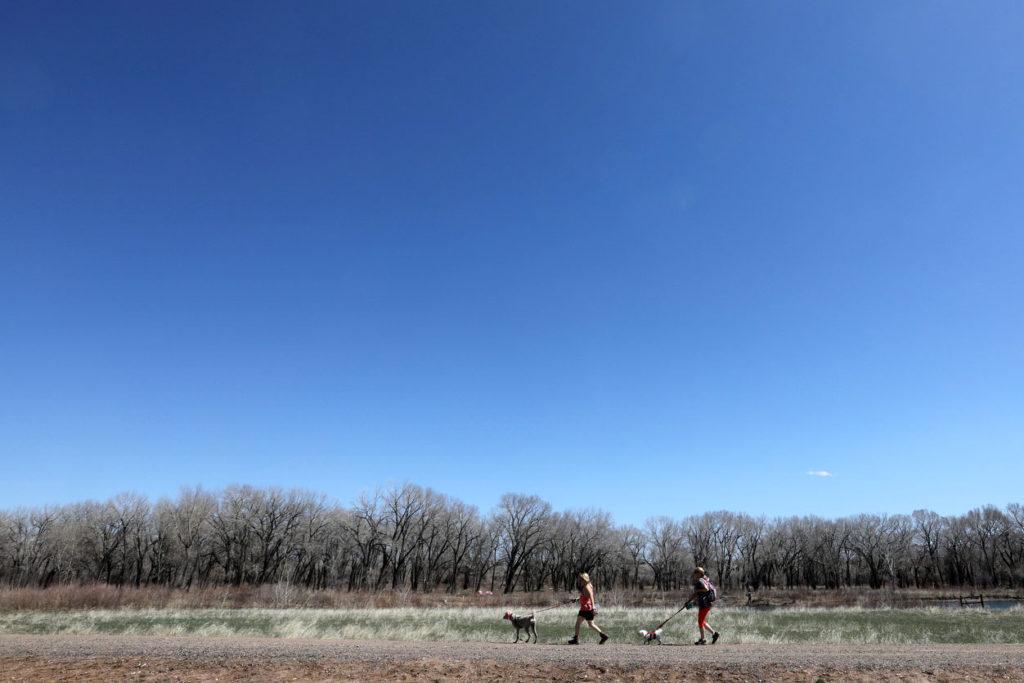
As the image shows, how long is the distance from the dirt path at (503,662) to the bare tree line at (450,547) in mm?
56531

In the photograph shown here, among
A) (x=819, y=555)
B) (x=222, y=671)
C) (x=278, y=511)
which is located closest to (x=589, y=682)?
(x=222, y=671)

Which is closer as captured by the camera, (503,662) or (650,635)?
(503,662)

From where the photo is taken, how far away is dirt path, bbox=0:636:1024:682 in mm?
11391

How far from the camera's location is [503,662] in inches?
488

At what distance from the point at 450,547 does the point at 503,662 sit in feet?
297

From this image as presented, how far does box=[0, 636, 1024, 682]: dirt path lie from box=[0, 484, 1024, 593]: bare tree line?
56531 millimetres

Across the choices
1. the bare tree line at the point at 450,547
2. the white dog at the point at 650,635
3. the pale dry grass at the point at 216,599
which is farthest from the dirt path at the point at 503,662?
the bare tree line at the point at 450,547

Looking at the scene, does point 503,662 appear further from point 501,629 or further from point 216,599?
point 216,599

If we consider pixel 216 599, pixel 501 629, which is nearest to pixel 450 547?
pixel 216 599

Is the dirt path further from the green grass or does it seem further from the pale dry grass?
the pale dry grass

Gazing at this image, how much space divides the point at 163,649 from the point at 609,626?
1714 cm

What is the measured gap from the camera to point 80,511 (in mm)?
91062

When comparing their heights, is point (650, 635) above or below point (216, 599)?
above

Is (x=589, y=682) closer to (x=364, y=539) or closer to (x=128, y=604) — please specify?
(x=128, y=604)
